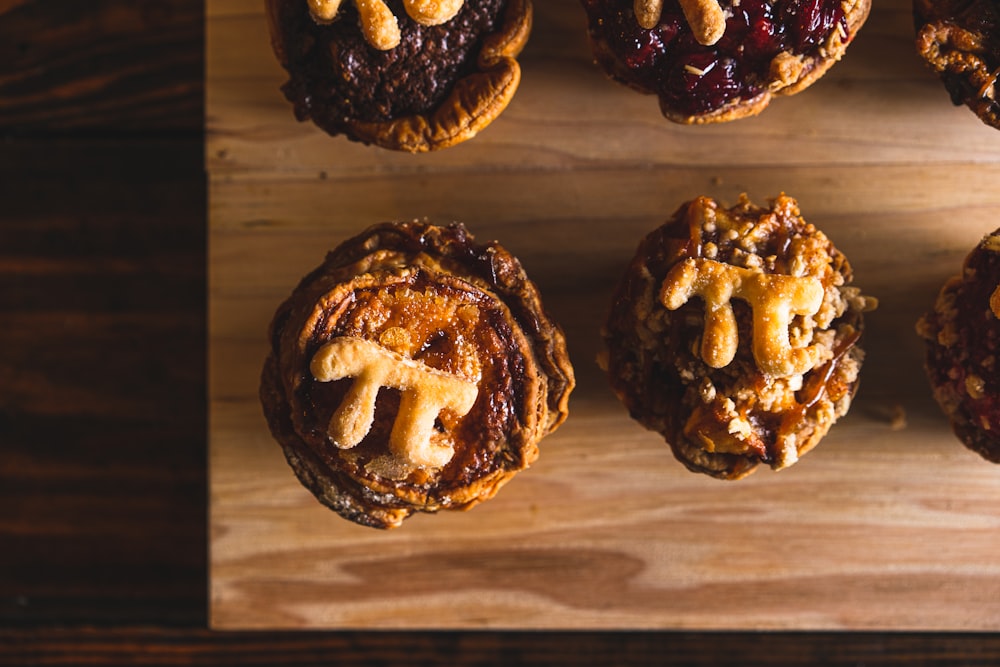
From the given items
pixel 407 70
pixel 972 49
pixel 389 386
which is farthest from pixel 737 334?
pixel 407 70

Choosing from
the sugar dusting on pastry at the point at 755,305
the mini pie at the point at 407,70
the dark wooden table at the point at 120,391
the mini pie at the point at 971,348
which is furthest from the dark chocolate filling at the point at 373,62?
the mini pie at the point at 971,348

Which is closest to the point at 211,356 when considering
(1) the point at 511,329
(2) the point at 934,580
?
(1) the point at 511,329

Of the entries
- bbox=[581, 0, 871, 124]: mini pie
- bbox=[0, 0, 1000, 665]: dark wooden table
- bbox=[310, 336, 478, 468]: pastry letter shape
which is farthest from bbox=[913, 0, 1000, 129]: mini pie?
bbox=[0, 0, 1000, 665]: dark wooden table

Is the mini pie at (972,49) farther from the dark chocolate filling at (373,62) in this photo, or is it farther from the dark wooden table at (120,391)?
the dark wooden table at (120,391)

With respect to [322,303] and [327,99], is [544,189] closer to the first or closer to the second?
[327,99]

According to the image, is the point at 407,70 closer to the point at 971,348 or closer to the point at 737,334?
the point at 737,334

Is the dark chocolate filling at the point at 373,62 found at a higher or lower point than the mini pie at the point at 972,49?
lower
